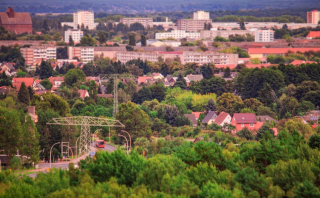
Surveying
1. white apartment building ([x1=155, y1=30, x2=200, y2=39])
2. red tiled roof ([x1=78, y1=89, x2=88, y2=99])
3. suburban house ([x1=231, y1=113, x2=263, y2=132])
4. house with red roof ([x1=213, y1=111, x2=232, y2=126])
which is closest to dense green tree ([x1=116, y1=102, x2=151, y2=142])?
house with red roof ([x1=213, y1=111, x2=232, y2=126])

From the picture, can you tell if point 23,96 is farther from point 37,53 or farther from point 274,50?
point 274,50

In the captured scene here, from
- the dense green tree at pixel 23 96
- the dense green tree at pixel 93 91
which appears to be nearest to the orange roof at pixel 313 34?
the dense green tree at pixel 93 91

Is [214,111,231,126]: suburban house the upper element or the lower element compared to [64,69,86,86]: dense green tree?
lower

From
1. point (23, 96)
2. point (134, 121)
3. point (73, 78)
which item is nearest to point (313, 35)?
point (73, 78)

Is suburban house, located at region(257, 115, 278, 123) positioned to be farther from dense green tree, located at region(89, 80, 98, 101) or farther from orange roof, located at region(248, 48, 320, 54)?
orange roof, located at region(248, 48, 320, 54)

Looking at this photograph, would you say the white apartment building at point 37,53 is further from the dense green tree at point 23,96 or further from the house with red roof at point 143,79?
the dense green tree at point 23,96

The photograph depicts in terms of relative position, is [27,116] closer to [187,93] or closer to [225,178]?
[225,178]

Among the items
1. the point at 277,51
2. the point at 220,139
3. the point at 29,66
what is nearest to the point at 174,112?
the point at 220,139
